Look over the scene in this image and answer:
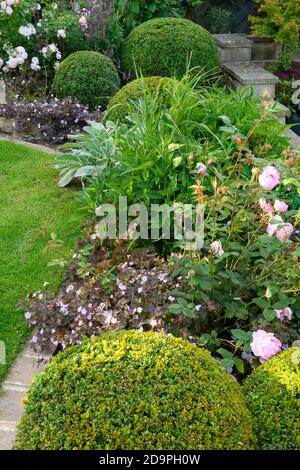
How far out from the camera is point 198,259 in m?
2.76

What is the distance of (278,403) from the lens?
6.26 feet

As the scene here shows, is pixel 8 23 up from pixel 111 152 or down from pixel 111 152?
up

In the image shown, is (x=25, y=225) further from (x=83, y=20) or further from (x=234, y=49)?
(x=234, y=49)

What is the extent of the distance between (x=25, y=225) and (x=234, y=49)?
431 cm

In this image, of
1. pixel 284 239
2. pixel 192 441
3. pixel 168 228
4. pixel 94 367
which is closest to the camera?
pixel 192 441

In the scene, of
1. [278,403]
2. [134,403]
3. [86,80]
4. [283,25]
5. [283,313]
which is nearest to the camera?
[134,403]

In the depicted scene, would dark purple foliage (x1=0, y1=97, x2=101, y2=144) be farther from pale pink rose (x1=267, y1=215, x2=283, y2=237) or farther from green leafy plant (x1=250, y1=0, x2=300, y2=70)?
pale pink rose (x1=267, y1=215, x2=283, y2=237)

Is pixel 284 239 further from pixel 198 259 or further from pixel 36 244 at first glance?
pixel 36 244

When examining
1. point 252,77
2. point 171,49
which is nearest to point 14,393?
point 171,49

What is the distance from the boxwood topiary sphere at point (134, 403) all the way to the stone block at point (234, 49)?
580 centimetres

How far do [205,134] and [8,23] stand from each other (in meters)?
3.22

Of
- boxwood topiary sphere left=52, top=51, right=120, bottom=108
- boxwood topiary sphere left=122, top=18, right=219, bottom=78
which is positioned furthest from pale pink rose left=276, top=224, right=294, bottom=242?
boxwood topiary sphere left=122, top=18, right=219, bottom=78

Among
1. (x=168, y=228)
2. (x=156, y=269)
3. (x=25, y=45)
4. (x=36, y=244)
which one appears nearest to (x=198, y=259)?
(x=156, y=269)

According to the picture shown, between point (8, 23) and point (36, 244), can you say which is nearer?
point (36, 244)
